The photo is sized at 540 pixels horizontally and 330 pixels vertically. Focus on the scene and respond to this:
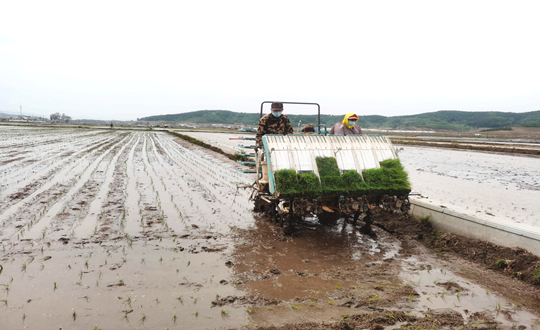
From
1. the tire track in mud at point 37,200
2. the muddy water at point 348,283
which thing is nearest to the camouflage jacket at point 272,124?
the muddy water at point 348,283

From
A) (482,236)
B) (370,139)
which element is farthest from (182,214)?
(482,236)

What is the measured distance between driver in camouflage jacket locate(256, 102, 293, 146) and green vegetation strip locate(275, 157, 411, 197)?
1805 mm

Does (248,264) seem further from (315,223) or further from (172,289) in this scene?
(315,223)

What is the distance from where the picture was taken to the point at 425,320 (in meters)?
3.56

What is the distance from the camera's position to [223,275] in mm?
4629

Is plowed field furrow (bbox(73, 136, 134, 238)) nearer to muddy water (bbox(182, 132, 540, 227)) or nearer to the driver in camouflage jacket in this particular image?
the driver in camouflage jacket

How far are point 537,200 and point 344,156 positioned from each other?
634 cm

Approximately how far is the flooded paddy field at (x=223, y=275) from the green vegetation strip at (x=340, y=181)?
99 centimetres

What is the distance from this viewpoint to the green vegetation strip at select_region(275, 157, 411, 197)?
565 centimetres

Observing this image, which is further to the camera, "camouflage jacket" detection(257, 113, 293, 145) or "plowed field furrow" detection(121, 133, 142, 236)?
"camouflage jacket" detection(257, 113, 293, 145)

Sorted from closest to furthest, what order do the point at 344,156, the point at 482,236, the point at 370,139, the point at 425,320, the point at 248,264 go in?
the point at 425,320, the point at 248,264, the point at 482,236, the point at 344,156, the point at 370,139

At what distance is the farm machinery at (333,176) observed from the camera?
18.7 ft

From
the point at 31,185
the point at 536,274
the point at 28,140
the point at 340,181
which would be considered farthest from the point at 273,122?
the point at 28,140

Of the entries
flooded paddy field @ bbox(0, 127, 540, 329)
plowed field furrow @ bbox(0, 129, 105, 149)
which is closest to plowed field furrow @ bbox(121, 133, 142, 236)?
flooded paddy field @ bbox(0, 127, 540, 329)
